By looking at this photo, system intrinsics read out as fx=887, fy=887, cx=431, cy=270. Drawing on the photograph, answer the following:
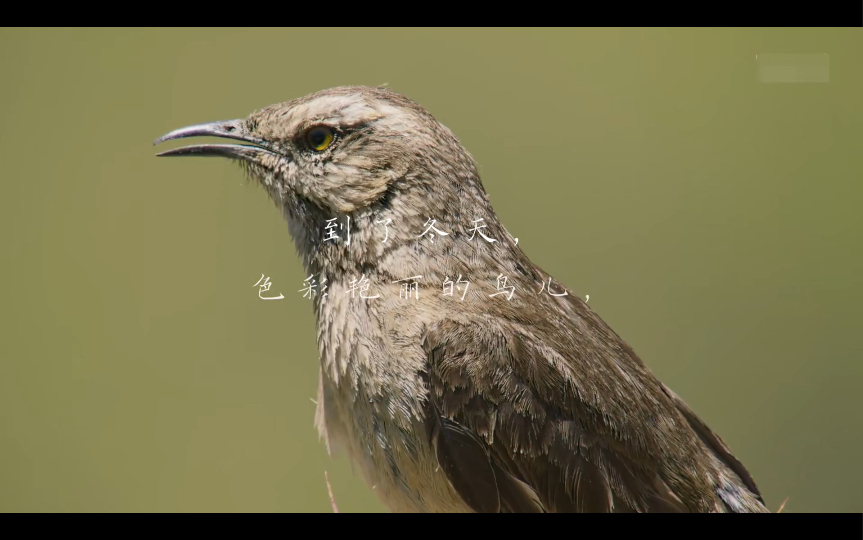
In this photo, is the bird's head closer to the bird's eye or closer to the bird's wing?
the bird's eye

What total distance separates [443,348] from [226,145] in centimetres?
161

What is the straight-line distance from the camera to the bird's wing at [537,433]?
399cm

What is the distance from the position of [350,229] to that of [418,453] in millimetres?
1110

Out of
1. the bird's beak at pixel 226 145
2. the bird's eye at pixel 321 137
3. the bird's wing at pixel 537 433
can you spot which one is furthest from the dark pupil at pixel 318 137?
the bird's wing at pixel 537 433

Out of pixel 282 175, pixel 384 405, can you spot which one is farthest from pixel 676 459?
pixel 282 175

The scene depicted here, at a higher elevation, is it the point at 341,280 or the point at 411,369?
the point at 341,280

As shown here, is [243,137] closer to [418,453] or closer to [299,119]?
[299,119]

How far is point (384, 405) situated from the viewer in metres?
3.99

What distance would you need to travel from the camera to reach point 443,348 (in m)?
3.99

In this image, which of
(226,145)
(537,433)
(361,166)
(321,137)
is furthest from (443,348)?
(226,145)

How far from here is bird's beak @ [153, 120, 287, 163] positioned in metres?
4.51

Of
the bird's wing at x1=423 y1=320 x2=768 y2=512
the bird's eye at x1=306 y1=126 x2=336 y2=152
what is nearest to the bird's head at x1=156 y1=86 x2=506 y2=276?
the bird's eye at x1=306 y1=126 x2=336 y2=152

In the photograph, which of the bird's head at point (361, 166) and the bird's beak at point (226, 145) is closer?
the bird's head at point (361, 166)

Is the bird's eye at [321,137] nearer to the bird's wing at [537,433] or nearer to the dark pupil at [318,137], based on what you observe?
the dark pupil at [318,137]
